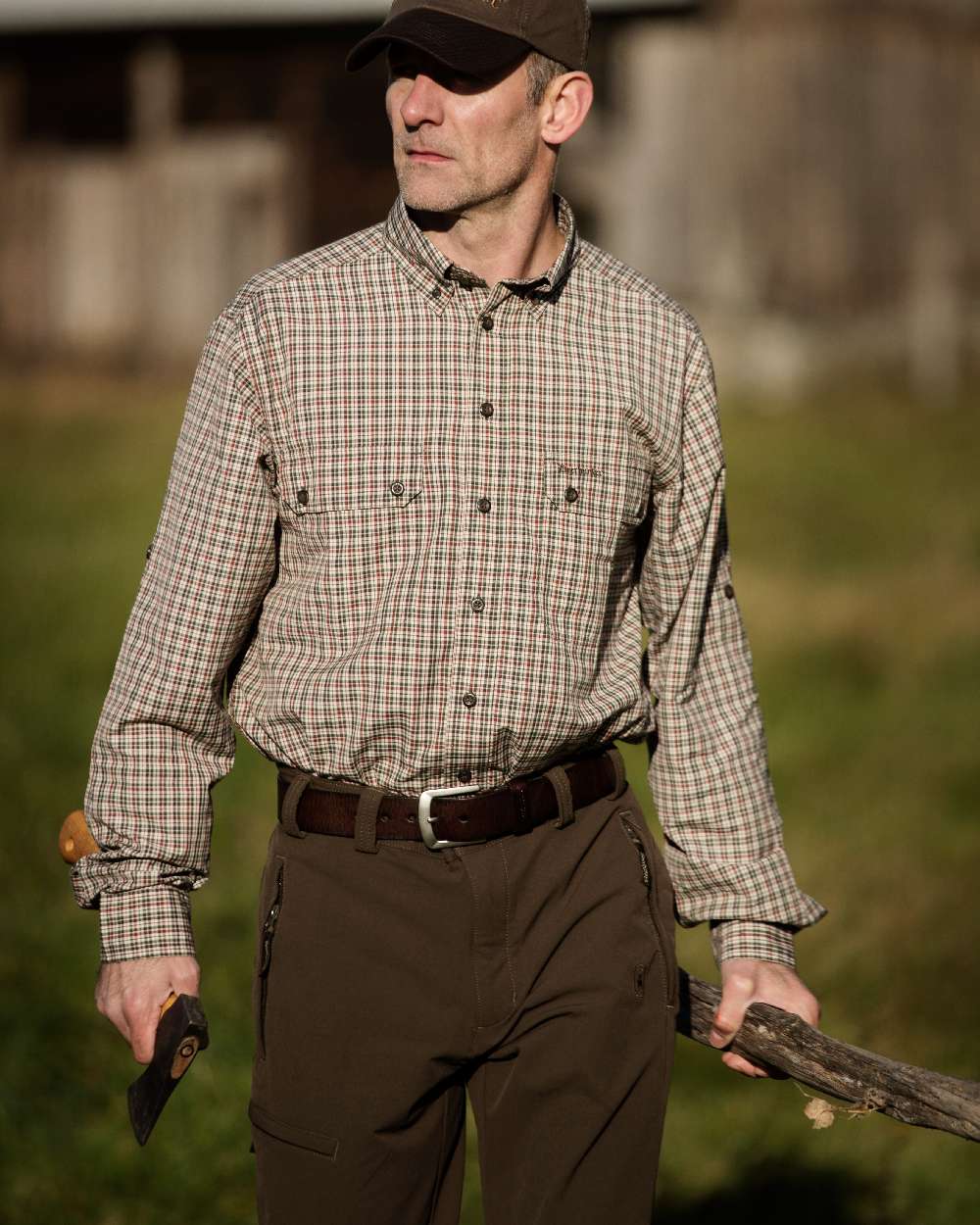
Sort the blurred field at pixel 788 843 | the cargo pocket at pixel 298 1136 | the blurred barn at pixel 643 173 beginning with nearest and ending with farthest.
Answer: the cargo pocket at pixel 298 1136 → the blurred field at pixel 788 843 → the blurred barn at pixel 643 173

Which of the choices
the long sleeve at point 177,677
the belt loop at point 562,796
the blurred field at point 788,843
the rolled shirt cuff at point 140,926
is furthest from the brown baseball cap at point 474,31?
the blurred field at point 788,843

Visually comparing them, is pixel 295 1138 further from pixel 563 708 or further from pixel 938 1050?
pixel 938 1050

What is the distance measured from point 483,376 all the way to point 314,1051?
117 centimetres

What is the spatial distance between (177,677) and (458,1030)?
0.75 m

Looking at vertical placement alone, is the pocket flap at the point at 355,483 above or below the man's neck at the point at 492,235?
below

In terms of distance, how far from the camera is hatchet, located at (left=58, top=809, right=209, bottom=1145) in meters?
2.70

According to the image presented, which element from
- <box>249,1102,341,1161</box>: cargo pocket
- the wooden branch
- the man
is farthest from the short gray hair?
<box>249,1102,341,1161</box>: cargo pocket

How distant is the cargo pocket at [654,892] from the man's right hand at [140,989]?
0.79 metres

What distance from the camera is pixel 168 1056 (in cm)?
271

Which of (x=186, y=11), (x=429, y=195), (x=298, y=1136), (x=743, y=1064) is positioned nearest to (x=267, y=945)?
(x=298, y=1136)

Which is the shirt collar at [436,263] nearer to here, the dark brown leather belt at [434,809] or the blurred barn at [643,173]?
the dark brown leather belt at [434,809]

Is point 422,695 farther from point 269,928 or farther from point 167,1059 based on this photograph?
point 167,1059

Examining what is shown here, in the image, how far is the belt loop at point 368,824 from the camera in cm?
286

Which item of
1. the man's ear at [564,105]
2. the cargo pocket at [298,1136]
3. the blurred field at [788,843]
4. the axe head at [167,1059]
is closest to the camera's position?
the axe head at [167,1059]
